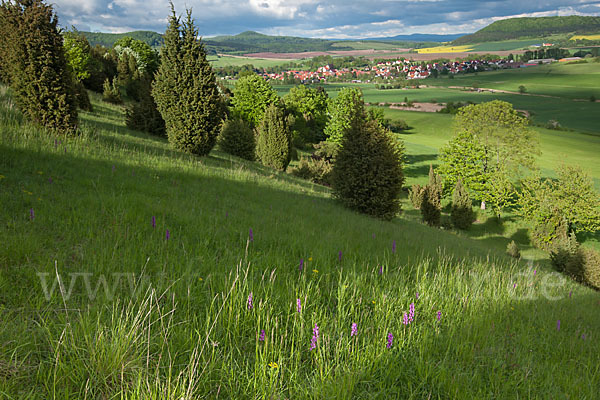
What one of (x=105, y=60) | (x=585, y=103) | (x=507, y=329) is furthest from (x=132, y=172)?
(x=585, y=103)

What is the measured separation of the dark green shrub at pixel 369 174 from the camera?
1517 cm

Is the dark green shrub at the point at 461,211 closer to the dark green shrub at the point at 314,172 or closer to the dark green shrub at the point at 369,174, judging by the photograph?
the dark green shrub at the point at 314,172

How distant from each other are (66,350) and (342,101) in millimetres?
45399

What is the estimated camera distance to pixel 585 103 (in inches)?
3386

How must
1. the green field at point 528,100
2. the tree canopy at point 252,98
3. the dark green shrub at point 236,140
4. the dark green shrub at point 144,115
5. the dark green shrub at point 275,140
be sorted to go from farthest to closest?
the green field at point 528,100 < the tree canopy at point 252,98 < the dark green shrub at point 275,140 < the dark green shrub at point 236,140 < the dark green shrub at point 144,115

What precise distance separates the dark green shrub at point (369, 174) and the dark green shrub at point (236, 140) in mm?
15316

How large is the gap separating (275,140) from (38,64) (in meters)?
19.1

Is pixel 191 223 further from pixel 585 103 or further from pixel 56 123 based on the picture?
pixel 585 103

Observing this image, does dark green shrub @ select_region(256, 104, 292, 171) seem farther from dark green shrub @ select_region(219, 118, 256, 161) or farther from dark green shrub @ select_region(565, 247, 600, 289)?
dark green shrub @ select_region(565, 247, 600, 289)

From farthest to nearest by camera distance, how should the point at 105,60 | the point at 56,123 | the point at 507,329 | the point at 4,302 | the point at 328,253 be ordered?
1. the point at 105,60
2. the point at 56,123
3. the point at 328,253
4. the point at 507,329
5. the point at 4,302

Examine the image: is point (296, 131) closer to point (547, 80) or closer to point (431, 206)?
point (431, 206)

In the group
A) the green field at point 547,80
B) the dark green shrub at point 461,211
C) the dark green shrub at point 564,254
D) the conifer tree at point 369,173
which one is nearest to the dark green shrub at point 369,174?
the conifer tree at point 369,173

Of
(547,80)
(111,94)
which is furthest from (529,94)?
(111,94)

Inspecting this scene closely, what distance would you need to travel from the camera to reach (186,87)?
16.1 m
